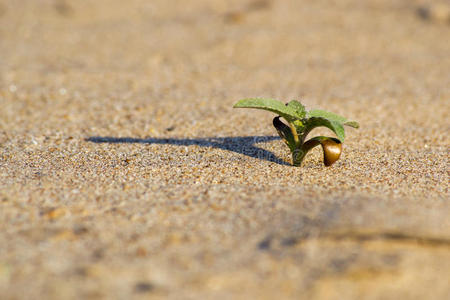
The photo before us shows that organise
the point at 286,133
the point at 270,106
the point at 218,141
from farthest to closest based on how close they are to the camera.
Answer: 1. the point at 218,141
2. the point at 286,133
3. the point at 270,106

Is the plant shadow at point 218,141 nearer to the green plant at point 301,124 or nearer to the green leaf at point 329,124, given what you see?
the green plant at point 301,124

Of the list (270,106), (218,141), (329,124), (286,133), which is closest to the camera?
(329,124)

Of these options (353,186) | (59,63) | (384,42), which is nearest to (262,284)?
(353,186)

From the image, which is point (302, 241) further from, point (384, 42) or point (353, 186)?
point (384, 42)

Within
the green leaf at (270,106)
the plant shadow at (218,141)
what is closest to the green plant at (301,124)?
the green leaf at (270,106)

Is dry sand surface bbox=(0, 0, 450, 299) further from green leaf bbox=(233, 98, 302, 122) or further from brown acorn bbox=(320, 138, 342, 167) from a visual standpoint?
green leaf bbox=(233, 98, 302, 122)

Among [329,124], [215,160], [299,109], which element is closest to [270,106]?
[299,109]

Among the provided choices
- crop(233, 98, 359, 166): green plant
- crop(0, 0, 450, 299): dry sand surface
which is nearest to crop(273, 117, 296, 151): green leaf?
crop(233, 98, 359, 166): green plant

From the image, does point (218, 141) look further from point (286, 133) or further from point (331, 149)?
point (331, 149)
